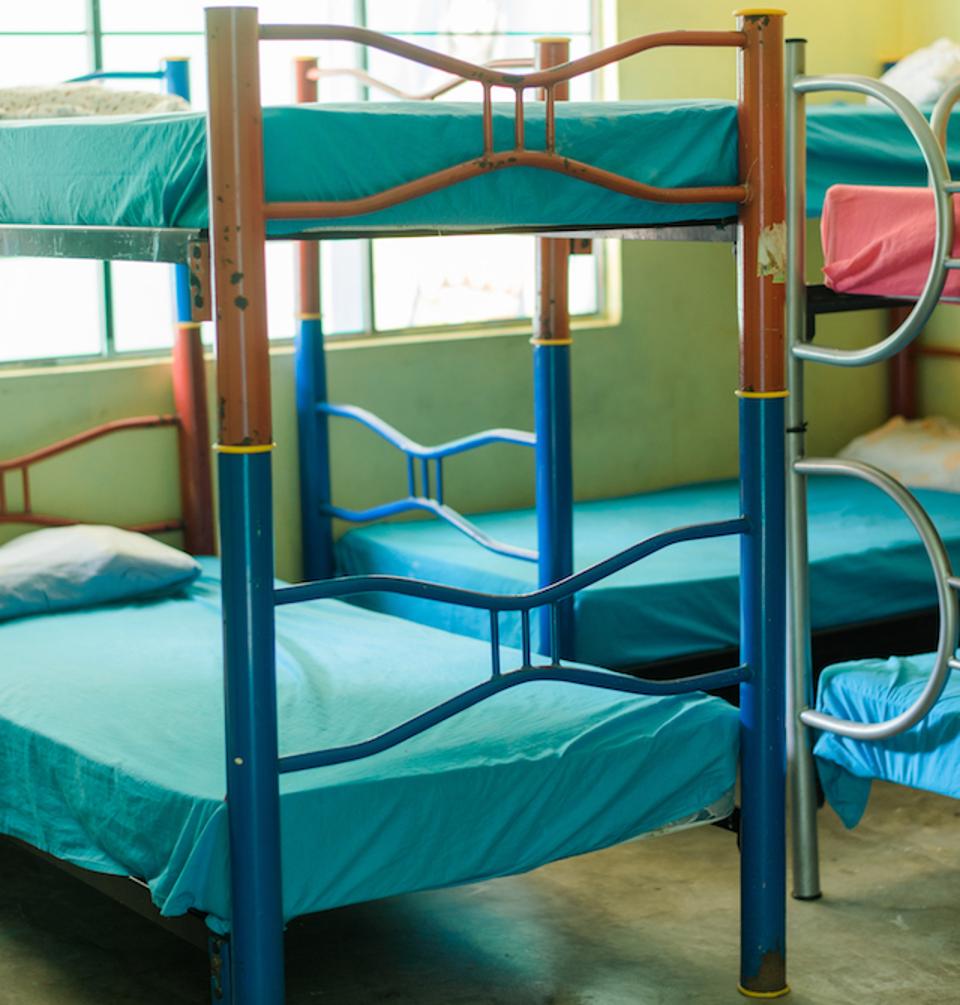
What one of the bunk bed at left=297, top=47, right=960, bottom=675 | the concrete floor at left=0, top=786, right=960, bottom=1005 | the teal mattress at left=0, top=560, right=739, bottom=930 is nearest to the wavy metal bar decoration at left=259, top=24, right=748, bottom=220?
the bunk bed at left=297, top=47, right=960, bottom=675

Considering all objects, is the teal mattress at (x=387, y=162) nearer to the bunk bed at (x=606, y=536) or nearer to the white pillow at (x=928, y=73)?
the bunk bed at (x=606, y=536)

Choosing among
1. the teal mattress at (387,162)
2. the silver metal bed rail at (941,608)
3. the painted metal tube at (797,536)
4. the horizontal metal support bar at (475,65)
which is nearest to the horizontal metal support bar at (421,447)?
the painted metal tube at (797,536)

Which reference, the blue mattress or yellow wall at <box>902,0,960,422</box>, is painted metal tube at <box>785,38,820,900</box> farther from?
yellow wall at <box>902,0,960,422</box>

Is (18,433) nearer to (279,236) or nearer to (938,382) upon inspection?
(279,236)

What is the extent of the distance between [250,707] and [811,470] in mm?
1375

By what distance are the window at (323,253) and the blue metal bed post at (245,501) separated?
6.84 feet

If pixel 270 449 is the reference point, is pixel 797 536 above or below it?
below

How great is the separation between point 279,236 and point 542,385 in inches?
64.5

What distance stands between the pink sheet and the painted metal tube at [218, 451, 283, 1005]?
4.02 ft

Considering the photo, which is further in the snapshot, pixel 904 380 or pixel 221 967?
pixel 904 380

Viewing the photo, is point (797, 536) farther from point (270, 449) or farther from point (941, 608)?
point (270, 449)

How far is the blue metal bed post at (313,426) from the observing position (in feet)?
17.0

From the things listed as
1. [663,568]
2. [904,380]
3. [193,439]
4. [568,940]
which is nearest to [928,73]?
[904,380]

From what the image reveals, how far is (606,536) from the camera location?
5.25m
